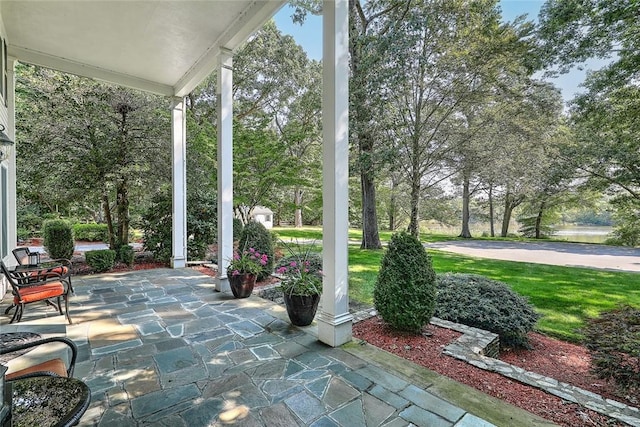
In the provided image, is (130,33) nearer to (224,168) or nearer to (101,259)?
(224,168)

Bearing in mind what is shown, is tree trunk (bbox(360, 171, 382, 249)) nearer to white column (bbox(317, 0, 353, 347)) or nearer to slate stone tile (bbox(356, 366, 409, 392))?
white column (bbox(317, 0, 353, 347))

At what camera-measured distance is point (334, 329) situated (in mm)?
2848

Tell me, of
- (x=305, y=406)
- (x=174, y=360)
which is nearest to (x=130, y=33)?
(x=174, y=360)

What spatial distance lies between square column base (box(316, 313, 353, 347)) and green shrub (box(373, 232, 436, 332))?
497 millimetres

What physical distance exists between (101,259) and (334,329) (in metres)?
5.78

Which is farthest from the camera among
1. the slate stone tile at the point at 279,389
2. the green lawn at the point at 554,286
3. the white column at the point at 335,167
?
the green lawn at the point at 554,286

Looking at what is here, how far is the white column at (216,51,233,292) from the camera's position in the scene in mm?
4762

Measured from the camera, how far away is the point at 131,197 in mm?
7137

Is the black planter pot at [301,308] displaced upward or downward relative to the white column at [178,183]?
downward

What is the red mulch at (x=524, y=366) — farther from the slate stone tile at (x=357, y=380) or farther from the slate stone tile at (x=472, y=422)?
the slate stone tile at (x=357, y=380)

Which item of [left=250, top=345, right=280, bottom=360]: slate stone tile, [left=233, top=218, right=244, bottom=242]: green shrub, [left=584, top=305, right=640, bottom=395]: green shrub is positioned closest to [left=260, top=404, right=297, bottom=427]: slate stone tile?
[left=250, top=345, right=280, bottom=360]: slate stone tile

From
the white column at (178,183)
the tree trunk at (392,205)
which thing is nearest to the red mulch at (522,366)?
the white column at (178,183)

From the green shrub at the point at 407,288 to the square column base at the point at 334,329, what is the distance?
497 mm

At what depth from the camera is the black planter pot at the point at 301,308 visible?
130 inches
